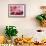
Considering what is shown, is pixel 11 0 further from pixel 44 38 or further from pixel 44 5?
pixel 44 38

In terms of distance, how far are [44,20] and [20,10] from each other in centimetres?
55

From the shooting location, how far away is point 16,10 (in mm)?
3668

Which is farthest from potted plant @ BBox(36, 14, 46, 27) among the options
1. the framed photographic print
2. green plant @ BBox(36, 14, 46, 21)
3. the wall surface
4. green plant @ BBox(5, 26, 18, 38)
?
green plant @ BBox(5, 26, 18, 38)

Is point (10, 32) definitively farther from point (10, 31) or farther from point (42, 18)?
point (42, 18)

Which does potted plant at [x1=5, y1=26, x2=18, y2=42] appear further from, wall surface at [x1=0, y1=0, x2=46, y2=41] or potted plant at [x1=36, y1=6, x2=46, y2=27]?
potted plant at [x1=36, y1=6, x2=46, y2=27]

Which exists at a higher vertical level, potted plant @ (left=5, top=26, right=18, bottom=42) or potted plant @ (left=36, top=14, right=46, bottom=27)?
potted plant @ (left=36, top=14, right=46, bottom=27)

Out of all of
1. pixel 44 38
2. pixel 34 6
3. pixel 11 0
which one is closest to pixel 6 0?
pixel 11 0

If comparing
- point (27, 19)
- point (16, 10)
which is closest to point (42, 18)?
point (27, 19)

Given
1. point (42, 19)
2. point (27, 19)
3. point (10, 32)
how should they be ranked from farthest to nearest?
point (27, 19) < point (42, 19) < point (10, 32)

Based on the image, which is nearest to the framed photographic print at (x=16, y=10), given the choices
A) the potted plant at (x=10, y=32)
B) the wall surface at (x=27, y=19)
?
the wall surface at (x=27, y=19)

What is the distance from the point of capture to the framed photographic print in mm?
3660

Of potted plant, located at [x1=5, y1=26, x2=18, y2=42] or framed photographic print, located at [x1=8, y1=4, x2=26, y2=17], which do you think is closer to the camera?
potted plant, located at [x1=5, y1=26, x2=18, y2=42]

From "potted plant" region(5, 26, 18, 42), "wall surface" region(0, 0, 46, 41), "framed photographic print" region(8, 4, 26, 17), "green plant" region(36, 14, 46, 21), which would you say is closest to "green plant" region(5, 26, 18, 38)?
"potted plant" region(5, 26, 18, 42)

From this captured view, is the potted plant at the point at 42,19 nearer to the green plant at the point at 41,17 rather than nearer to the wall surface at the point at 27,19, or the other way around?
the green plant at the point at 41,17
